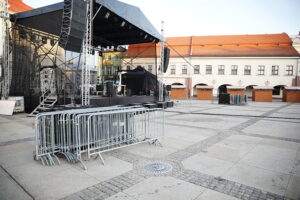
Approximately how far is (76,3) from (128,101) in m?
6.55

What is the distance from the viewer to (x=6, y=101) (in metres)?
11.5

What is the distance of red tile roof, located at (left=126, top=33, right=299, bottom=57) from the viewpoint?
34.7 metres

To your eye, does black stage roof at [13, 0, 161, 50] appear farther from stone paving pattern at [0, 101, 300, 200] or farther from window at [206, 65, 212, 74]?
window at [206, 65, 212, 74]

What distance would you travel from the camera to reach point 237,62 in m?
35.3

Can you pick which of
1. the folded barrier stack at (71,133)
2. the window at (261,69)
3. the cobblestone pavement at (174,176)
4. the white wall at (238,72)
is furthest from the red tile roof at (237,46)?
the cobblestone pavement at (174,176)

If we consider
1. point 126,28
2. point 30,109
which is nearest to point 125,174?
point 30,109

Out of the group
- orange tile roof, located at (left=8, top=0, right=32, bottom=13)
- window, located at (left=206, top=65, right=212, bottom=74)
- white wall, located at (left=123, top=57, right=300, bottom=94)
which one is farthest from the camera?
window, located at (left=206, top=65, right=212, bottom=74)

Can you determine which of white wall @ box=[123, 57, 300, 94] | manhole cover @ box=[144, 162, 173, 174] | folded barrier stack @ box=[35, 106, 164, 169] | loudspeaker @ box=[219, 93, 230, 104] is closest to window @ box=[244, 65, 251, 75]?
white wall @ box=[123, 57, 300, 94]

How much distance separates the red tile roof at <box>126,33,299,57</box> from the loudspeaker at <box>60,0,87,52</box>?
26.5 m

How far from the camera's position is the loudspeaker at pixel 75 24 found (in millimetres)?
7902

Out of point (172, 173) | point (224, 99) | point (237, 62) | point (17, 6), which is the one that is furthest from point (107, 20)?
point (237, 62)

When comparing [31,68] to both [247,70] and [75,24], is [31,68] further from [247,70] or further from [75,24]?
[247,70]

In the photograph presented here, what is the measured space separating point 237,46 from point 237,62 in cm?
403

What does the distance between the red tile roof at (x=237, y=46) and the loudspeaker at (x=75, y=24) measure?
26.5 meters
